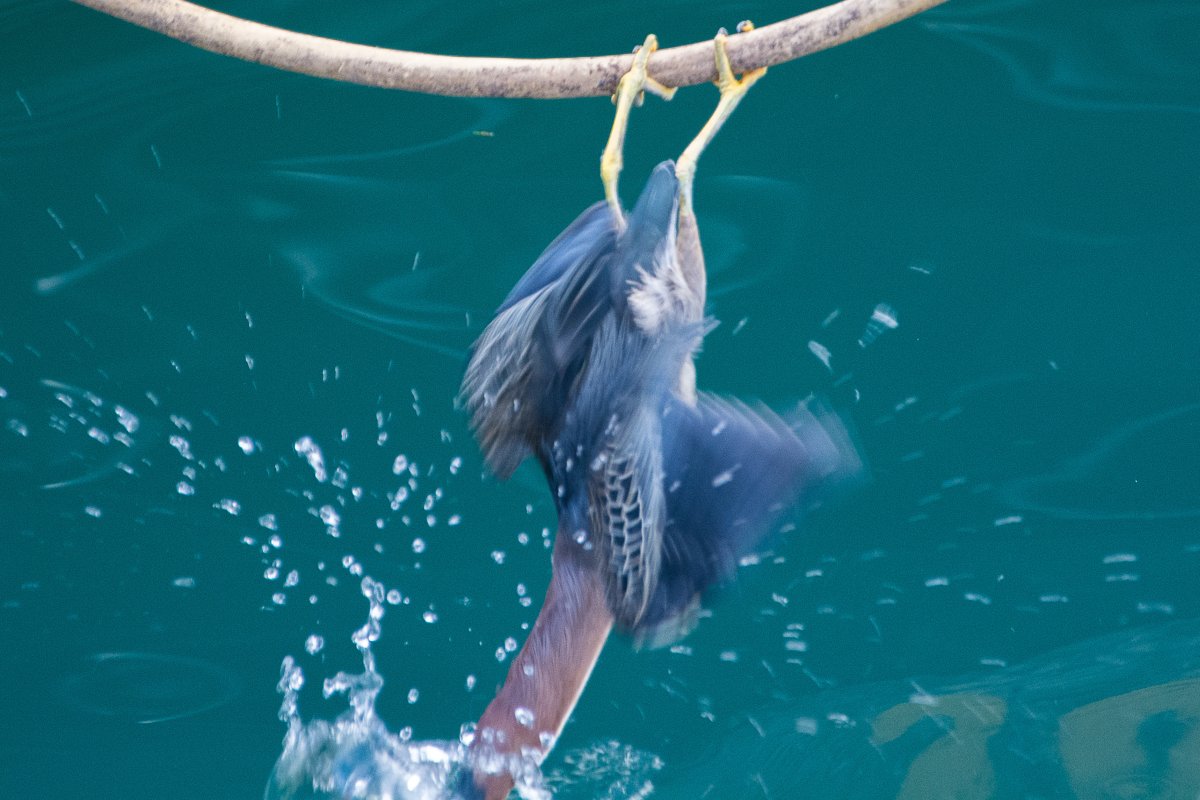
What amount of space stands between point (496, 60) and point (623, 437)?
1.69 feet

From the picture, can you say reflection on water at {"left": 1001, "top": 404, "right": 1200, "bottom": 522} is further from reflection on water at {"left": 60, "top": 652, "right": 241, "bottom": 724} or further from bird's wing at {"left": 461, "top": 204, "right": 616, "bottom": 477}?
reflection on water at {"left": 60, "top": 652, "right": 241, "bottom": 724}

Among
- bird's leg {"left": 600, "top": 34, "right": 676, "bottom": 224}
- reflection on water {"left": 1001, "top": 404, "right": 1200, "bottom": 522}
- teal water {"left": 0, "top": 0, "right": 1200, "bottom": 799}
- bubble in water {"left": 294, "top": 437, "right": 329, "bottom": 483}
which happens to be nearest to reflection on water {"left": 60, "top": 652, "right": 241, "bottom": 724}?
teal water {"left": 0, "top": 0, "right": 1200, "bottom": 799}

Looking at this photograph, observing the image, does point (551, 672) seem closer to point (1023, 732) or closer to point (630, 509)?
point (630, 509)

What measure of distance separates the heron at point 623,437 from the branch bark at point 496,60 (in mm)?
35

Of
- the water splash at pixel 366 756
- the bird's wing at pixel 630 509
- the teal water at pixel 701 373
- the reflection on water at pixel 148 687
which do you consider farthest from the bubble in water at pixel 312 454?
the bird's wing at pixel 630 509

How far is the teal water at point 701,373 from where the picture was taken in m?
2.16

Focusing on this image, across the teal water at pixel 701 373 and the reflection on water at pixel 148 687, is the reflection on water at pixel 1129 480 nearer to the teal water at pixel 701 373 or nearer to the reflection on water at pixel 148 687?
the teal water at pixel 701 373

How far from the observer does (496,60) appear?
1344 mm

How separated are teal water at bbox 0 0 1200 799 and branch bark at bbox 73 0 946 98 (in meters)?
0.67

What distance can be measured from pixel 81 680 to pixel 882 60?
10.6ft

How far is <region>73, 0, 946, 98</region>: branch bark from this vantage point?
127 cm

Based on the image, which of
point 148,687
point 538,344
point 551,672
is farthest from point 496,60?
point 148,687

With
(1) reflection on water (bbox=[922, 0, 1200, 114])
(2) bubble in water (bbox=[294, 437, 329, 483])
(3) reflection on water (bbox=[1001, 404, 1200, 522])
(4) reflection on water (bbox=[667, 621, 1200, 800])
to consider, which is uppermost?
(1) reflection on water (bbox=[922, 0, 1200, 114])

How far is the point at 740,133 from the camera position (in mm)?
2219
